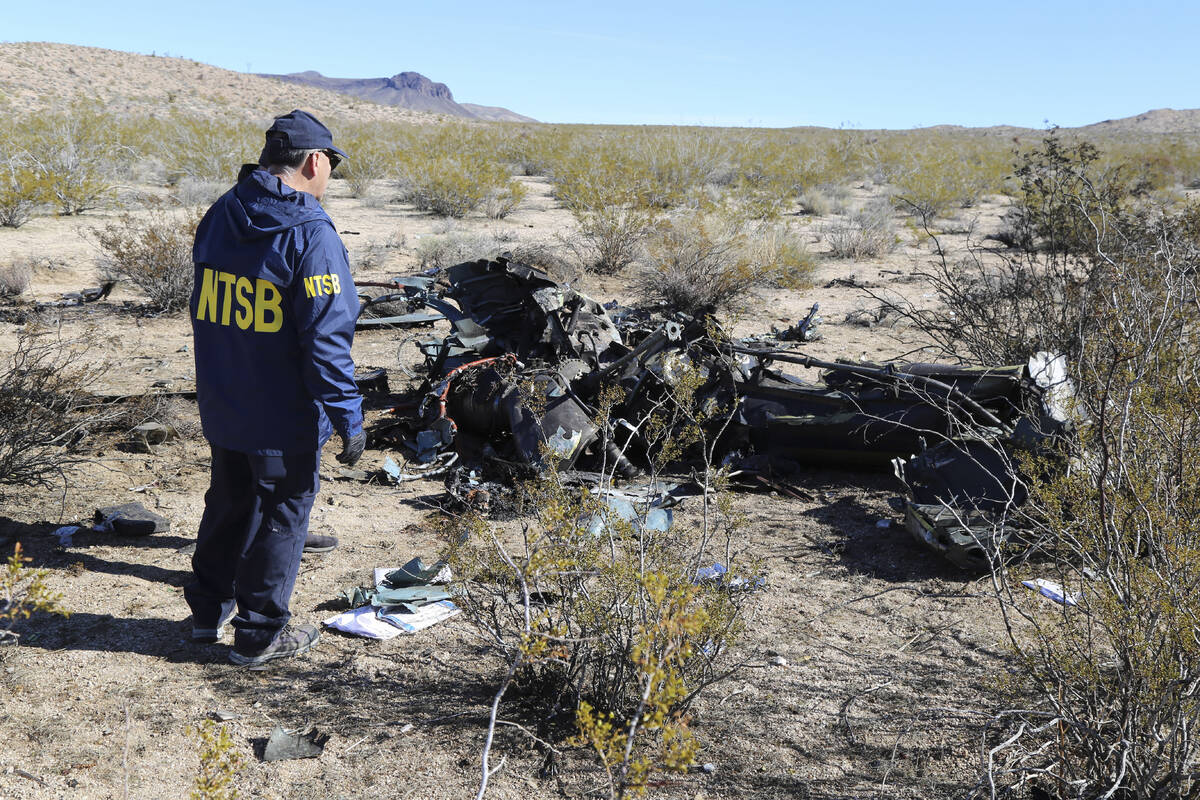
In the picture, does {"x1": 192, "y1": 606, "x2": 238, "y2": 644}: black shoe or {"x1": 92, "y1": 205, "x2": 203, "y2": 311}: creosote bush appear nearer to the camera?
{"x1": 192, "y1": 606, "x2": 238, "y2": 644}: black shoe

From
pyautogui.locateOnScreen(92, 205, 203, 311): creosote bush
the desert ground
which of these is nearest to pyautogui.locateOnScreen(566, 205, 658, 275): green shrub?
pyautogui.locateOnScreen(92, 205, 203, 311): creosote bush

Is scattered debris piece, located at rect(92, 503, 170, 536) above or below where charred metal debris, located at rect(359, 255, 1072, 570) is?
below

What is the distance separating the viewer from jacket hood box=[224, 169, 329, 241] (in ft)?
11.0

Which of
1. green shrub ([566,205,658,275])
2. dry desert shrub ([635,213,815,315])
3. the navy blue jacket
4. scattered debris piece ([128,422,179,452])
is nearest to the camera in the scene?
the navy blue jacket

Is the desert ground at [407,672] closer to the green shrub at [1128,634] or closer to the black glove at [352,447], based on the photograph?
the green shrub at [1128,634]

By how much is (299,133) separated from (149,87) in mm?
62861

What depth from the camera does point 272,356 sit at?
11.2ft

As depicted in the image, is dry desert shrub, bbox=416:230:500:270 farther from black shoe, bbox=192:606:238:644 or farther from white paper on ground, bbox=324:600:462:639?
black shoe, bbox=192:606:238:644

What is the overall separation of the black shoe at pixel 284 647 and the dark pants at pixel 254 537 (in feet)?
0.10

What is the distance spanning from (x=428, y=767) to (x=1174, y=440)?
2962 mm

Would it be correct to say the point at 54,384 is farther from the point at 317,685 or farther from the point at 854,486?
the point at 854,486

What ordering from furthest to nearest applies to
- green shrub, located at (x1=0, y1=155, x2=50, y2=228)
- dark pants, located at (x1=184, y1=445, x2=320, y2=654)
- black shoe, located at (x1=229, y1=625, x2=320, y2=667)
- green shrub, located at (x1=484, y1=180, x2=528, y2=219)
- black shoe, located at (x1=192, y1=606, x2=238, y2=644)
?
1. green shrub, located at (x1=484, y1=180, x2=528, y2=219)
2. green shrub, located at (x1=0, y1=155, x2=50, y2=228)
3. black shoe, located at (x1=192, y1=606, x2=238, y2=644)
4. black shoe, located at (x1=229, y1=625, x2=320, y2=667)
5. dark pants, located at (x1=184, y1=445, x2=320, y2=654)

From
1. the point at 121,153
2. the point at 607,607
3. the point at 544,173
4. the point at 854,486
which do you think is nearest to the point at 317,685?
the point at 607,607

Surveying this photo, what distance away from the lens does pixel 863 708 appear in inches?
138
